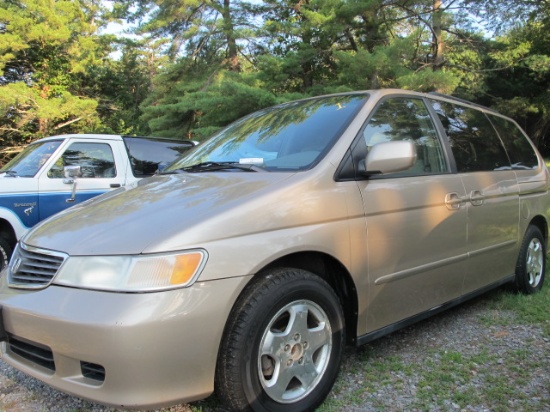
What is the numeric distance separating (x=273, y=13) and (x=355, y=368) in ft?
56.5

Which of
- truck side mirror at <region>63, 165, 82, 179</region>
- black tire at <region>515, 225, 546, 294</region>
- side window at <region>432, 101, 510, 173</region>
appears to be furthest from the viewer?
truck side mirror at <region>63, 165, 82, 179</region>

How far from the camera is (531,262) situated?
14.3 feet

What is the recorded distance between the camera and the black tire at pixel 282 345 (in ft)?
6.76

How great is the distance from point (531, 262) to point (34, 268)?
13.8 ft

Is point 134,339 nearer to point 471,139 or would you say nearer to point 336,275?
point 336,275

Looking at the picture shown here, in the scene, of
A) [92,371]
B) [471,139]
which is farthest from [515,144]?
[92,371]

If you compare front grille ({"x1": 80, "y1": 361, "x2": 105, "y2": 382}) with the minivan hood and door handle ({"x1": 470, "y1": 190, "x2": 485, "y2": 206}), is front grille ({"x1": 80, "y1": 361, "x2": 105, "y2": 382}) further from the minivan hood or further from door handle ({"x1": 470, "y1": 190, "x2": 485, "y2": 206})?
door handle ({"x1": 470, "y1": 190, "x2": 485, "y2": 206})

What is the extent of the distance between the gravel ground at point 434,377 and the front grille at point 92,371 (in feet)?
2.13

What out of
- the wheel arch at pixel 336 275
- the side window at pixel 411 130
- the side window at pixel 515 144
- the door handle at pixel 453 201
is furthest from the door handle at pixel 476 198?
the wheel arch at pixel 336 275

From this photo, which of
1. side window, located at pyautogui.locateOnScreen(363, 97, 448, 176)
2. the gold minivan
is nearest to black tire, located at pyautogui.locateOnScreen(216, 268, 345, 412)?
the gold minivan

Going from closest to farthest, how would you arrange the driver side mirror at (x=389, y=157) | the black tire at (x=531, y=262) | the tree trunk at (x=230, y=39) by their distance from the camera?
the driver side mirror at (x=389, y=157) → the black tire at (x=531, y=262) → the tree trunk at (x=230, y=39)

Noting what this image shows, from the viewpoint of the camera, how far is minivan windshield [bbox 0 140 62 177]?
5633mm

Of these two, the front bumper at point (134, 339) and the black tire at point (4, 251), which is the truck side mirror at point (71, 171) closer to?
the black tire at point (4, 251)

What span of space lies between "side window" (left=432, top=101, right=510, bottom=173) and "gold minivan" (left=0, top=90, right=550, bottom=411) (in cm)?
4
